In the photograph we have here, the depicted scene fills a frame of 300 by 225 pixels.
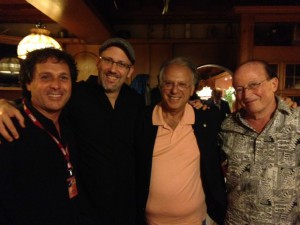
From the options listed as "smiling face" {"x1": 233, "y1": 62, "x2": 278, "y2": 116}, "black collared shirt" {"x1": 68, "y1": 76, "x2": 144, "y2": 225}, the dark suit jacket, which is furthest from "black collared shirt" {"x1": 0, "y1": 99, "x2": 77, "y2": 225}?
"smiling face" {"x1": 233, "y1": 62, "x2": 278, "y2": 116}

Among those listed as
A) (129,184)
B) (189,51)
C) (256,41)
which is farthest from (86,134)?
(189,51)

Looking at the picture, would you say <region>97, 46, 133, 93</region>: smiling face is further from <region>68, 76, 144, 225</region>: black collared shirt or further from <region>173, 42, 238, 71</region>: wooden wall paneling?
<region>173, 42, 238, 71</region>: wooden wall paneling

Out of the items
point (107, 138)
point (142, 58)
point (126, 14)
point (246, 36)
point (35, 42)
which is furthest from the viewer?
point (142, 58)

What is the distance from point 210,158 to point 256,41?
2.72 meters

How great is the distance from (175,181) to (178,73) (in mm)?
661

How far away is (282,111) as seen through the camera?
64.2 inches

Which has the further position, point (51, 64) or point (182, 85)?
point (182, 85)

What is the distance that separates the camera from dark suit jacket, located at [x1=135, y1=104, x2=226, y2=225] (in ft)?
5.93

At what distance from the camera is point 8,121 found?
1235mm

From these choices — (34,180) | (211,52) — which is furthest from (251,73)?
(211,52)

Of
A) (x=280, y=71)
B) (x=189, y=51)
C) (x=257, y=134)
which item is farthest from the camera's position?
(x=189, y=51)

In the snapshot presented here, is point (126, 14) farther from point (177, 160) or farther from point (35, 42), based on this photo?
point (177, 160)

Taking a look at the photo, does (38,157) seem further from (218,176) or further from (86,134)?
(218,176)

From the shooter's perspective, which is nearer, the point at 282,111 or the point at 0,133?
the point at 0,133
